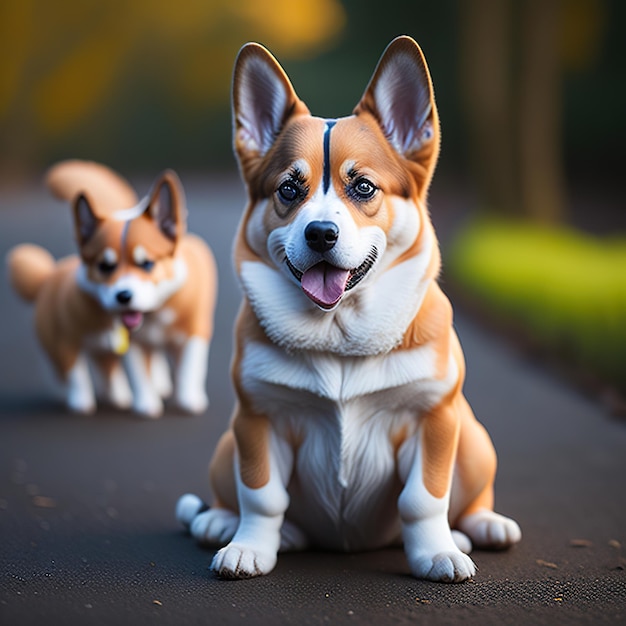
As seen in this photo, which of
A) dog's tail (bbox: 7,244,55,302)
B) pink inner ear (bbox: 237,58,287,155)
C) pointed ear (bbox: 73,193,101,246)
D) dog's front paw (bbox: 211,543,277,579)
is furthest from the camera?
dog's tail (bbox: 7,244,55,302)

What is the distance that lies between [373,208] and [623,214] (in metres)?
14.5

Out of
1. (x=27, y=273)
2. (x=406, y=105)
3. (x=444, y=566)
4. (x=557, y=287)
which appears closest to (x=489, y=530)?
(x=444, y=566)

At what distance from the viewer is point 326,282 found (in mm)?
3189

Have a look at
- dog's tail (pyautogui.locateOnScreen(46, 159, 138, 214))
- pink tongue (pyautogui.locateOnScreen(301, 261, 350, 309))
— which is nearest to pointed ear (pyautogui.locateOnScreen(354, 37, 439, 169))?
pink tongue (pyautogui.locateOnScreen(301, 261, 350, 309))

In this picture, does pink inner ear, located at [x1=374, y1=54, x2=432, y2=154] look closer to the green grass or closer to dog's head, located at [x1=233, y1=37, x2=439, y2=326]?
dog's head, located at [x1=233, y1=37, x2=439, y2=326]

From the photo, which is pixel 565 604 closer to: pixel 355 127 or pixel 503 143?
pixel 355 127

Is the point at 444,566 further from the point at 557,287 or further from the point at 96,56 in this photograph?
the point at 96,56

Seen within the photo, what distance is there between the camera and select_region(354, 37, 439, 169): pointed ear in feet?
10.9

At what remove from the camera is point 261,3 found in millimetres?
19641

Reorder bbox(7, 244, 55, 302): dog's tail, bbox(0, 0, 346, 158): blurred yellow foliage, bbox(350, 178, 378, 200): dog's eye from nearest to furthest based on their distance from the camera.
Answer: bbox(350, 178, 378, 200): dog's eye, bbox(7, 244, 55, 302): dog's tail, bbox(0, 0, 346, 158): blurred yellow foliage

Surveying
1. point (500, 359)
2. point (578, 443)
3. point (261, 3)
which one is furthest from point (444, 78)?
point (578, 443)

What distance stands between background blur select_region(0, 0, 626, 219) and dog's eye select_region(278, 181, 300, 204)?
1051 centimetres

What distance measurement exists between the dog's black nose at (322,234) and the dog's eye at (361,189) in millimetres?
184

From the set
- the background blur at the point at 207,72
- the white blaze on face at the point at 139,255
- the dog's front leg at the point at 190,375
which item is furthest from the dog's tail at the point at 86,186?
the background blur at the point at 207,72
